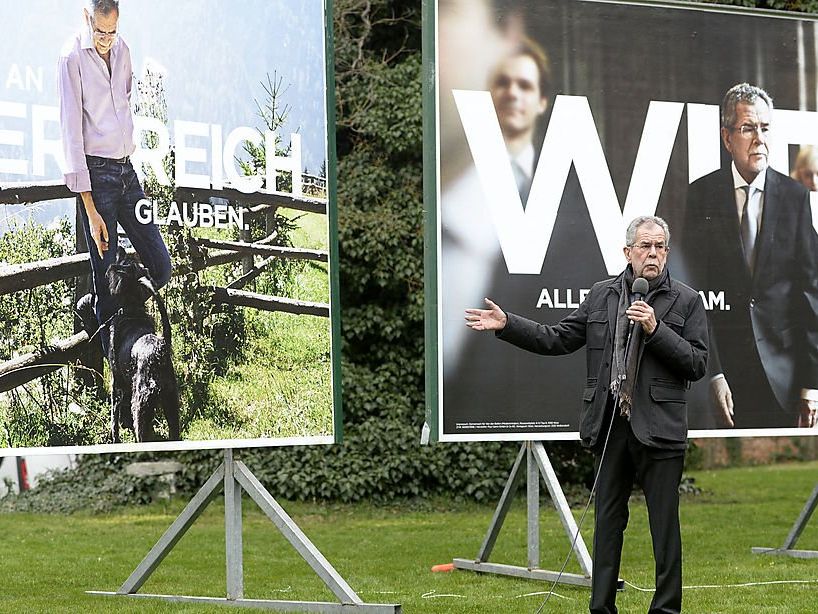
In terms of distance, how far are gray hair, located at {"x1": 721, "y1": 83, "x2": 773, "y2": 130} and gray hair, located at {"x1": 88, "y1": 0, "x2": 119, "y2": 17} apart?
3.81m

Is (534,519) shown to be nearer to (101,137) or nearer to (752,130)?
(752,130)

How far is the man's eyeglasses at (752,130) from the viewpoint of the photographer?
8.01 meters

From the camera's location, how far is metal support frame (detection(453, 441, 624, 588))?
287 inches

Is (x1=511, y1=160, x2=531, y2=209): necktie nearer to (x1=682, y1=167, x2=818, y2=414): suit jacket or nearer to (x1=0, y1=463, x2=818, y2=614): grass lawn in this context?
(x1=682, y1=167, x2=818, y2=414): suit jacket

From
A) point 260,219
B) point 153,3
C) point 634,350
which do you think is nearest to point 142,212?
point 260,219

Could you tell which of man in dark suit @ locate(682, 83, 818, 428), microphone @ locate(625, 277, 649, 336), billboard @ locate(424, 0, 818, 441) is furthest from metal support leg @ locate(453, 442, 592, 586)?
microphone @ locate(625, 277, 649, 336)

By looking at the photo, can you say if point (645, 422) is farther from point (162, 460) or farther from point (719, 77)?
point (162, 460)

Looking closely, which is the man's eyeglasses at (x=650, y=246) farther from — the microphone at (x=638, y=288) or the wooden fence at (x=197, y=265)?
the wooden fence at (x=197, y=265)

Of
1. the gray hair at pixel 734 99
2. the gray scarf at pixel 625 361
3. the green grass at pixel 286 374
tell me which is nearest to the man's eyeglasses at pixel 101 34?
the green grass at pixel 286 374

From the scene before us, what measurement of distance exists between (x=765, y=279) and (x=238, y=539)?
3687mm

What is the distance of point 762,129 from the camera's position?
26.4ft

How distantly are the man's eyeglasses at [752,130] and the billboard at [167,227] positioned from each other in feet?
9.17

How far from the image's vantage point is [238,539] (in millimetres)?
6496

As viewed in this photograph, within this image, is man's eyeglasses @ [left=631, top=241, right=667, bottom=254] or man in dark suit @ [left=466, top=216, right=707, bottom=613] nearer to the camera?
man in dark suit @ [left=466, top=216, right=707, bottom=613]
